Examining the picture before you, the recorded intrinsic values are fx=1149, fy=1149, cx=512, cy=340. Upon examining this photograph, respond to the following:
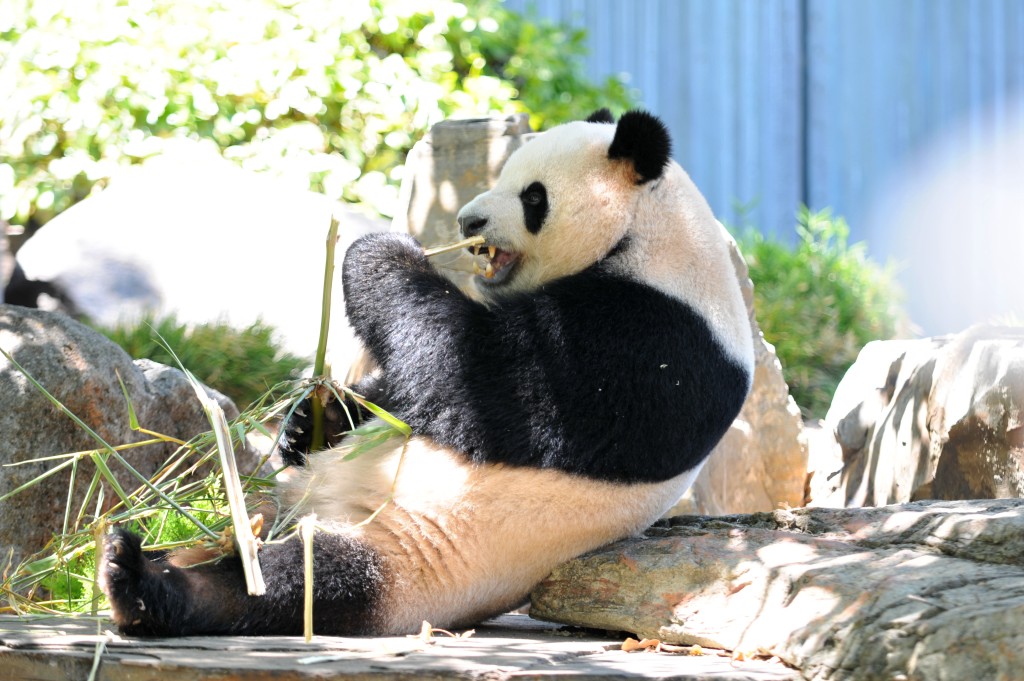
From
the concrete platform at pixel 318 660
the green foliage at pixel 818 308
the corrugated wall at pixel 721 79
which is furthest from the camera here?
the corrugated wall at pixel 721 79

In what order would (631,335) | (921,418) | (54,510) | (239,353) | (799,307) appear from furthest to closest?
(799,307), (239,353), (921,418), (54,510), (631,335)

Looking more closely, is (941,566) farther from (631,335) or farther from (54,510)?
(54,510)

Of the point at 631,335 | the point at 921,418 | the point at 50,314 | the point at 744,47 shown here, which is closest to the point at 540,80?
the point at 744,47

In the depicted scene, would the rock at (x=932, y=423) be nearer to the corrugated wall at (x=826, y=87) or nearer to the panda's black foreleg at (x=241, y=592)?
the panda's black foreleg at (x=241, y=592)

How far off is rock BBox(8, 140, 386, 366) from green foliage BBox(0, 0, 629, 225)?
79cm

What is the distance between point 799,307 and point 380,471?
586 cm

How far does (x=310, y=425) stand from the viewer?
382cm

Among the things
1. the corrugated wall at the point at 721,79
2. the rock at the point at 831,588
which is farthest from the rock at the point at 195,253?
the corrugated wall at the point at 721,79

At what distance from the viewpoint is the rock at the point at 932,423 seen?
15.0ft

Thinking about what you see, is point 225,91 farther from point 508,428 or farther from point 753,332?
point 508,428

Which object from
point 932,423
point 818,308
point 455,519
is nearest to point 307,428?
point 455,519

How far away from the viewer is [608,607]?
3.31 m

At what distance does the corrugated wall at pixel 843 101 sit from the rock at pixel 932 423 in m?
5.28

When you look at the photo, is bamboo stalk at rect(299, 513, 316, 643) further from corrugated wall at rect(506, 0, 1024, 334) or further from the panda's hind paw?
corrugated wall at rect(506, 0, 1024, 334)
